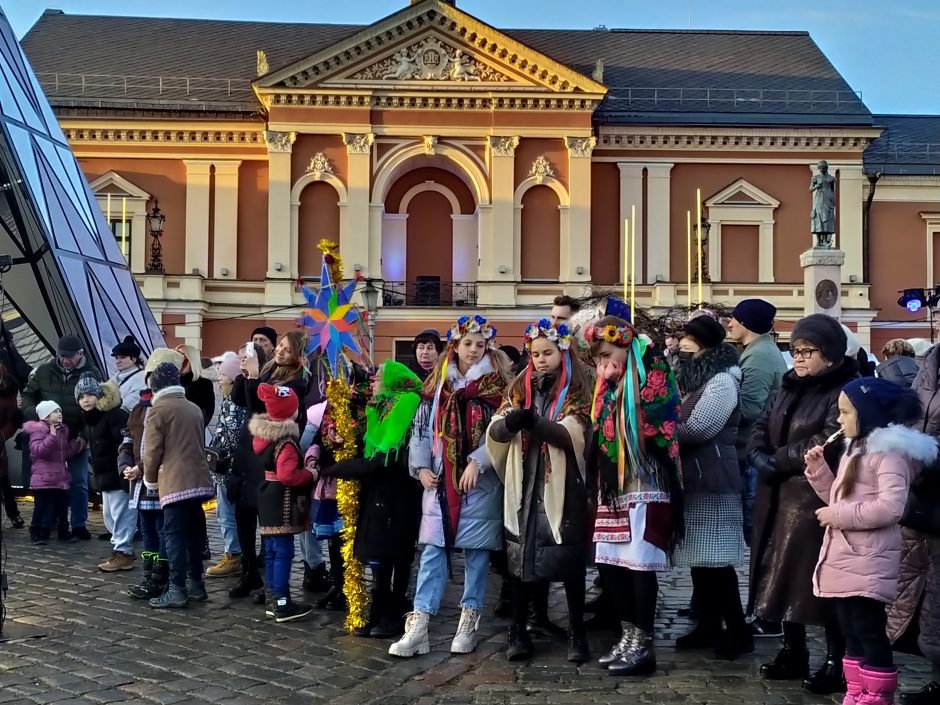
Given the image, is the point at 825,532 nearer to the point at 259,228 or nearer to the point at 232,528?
the point at 232,528

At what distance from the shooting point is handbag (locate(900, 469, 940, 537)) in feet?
15.7

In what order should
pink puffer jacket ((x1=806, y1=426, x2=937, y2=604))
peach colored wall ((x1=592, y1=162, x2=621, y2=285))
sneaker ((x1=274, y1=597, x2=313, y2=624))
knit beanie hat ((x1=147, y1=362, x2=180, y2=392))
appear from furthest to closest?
peach colored wall ((x1=592, y1=162, x2=621, y2=285)) < knit beanie hat ((x1=147, y1=362, x2=180, y2=392)) < sneaker ((x1=274, y1=597, x2=313, y2=624)) < pink puffer jacket ((x1=806, y1=426, x2=937, y2=604))

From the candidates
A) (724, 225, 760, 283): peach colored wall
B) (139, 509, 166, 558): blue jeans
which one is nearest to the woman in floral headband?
(139, 509, 166, 558): blue jeans

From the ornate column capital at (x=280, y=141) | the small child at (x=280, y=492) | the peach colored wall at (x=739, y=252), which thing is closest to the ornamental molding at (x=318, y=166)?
the ornate column capital at (x=280, y=141)

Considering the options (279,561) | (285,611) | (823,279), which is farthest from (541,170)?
(285,611)

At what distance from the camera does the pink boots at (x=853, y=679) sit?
4.69m

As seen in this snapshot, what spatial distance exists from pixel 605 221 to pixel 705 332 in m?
26.7

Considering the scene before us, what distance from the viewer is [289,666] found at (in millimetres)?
5699

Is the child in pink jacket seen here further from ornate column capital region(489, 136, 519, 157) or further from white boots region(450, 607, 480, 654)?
ornate column capital region(489, 136, 519, 157)

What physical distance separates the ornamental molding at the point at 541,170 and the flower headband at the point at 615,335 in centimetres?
2572

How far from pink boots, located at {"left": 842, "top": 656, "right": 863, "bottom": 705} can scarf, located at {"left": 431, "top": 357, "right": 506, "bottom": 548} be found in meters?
2.16

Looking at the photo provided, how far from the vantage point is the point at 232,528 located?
8305 mm

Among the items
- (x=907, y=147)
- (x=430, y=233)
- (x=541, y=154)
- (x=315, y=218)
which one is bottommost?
(x=430, y=233)

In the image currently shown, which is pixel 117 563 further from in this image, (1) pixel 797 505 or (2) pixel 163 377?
(1) pixel 797 505
